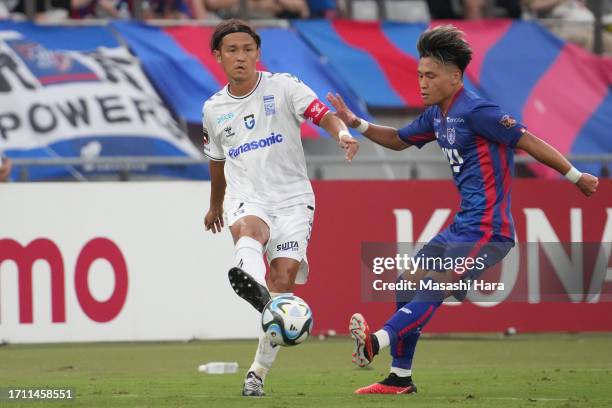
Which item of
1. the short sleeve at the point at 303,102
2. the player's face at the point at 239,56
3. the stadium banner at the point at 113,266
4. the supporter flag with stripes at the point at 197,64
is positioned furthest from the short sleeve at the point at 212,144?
the supporter flag with stripes at the point at 197,64

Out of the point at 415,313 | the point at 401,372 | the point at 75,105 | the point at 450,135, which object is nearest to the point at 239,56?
the point at 450,135

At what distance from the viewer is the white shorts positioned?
942 centimetres

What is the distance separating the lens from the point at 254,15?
1947cm

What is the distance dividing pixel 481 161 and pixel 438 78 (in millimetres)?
621

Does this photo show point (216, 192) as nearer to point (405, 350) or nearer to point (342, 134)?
point (342, 134)

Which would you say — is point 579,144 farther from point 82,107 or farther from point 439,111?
point 439,111

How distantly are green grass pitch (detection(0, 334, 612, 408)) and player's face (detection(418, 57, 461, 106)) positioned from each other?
204 cm

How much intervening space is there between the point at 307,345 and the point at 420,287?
18.3 ft

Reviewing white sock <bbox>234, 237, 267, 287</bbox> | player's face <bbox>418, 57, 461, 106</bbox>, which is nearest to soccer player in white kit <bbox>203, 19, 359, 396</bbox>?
white sock <bbox>234, 237, 267, 287</bbox>

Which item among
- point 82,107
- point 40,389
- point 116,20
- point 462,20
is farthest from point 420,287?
point 462,20

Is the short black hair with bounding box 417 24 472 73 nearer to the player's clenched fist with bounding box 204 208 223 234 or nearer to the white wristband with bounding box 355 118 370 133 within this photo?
the white wristband with bounding box 355 118 370 133

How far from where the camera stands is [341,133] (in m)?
8.93

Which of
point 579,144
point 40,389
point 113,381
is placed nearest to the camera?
point 40,389

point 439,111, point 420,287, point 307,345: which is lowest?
point 307,345
